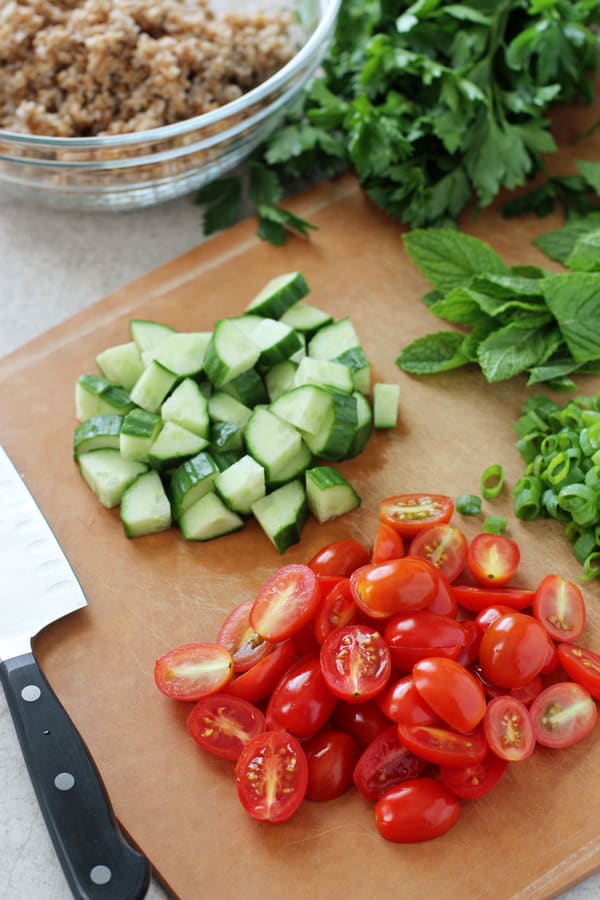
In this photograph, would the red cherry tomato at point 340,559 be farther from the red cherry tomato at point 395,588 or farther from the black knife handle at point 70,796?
the black knife handle at point 70,796

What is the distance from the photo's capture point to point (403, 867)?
206 centimetres

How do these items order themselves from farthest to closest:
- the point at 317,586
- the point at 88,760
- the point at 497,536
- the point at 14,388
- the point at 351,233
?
the point at 351,233, the point at 14,388, the point at 497,536, the point at 317,586, the point at 88,760

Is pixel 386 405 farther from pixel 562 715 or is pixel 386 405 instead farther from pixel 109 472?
pixel 562 715

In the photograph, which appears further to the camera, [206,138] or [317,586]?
[206,138]

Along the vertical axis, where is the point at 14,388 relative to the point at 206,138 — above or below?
below

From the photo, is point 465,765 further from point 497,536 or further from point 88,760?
point 88,760

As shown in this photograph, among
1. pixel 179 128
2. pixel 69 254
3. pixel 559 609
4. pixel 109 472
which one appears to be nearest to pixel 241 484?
pixel 109 472

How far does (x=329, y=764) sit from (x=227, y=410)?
1.02 meters

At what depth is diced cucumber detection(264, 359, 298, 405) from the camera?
271 centimetres

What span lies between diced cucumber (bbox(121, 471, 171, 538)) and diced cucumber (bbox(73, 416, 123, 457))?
13cm

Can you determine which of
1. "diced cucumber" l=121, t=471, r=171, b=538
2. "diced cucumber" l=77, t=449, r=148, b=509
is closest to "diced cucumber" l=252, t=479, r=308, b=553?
"diced cucumber" l=121, t=471, r=171, b=538

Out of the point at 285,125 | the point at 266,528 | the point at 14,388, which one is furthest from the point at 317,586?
the point at 285,125

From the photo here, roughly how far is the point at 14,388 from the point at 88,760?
49.7 inches

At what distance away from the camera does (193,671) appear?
2.22m
